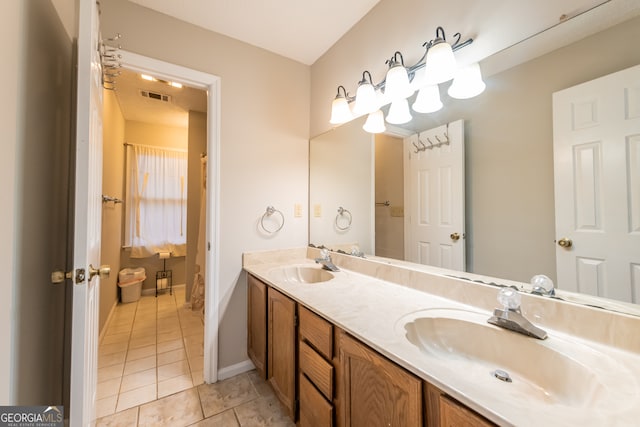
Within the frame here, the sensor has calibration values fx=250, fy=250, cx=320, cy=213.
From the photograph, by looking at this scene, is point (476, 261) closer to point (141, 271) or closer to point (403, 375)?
point (403, 375)

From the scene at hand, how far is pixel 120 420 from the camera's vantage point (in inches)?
56.2

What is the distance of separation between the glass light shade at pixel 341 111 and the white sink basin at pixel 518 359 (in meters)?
1.37

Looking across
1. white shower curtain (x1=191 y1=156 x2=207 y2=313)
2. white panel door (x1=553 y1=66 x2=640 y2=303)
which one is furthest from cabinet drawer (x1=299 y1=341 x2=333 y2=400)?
white shower curtain (x1=191 y1=156 x2=207 y2=313)

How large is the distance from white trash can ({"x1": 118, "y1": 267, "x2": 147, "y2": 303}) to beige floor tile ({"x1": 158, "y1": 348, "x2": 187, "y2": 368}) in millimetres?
1556

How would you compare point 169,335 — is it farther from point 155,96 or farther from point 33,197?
point 155,96

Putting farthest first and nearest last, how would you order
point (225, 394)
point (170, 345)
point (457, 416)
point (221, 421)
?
point (170, 345) < point (225, 394) < point (221, 421) < point (457, 416)

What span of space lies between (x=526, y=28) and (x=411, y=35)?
1.88 feet

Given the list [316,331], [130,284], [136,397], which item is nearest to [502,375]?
[316,331]

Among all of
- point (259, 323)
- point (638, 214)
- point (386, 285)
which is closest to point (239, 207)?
point (259, 323)

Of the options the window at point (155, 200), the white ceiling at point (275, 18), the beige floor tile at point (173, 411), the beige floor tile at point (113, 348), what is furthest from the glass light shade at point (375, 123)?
the window at point (155, 200)

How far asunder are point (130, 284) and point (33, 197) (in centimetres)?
286

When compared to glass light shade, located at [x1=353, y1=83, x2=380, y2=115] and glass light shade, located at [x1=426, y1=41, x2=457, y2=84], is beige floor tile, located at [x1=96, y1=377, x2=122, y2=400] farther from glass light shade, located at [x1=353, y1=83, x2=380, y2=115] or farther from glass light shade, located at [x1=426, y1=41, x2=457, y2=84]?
glass light shade, located at [x1=426, y1=41, x2=457, y2=84]

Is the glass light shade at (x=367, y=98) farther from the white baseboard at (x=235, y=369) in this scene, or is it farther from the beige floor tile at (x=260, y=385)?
the white baseboard at (x=235, y=369)

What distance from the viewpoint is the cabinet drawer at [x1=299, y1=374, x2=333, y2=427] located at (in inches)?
39.6
